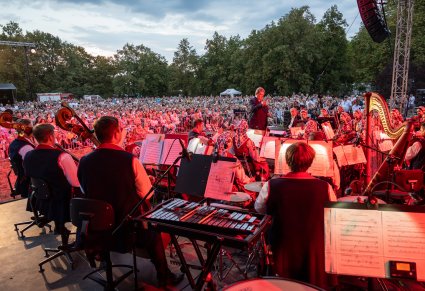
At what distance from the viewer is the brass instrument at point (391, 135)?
12.6ft

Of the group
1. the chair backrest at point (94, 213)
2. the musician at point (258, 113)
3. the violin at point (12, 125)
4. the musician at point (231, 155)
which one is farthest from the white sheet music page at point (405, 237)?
the musician at point (258, 113)

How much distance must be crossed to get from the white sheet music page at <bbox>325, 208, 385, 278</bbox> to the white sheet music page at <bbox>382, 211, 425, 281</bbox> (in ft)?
0.13

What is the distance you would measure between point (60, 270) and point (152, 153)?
2.05 m

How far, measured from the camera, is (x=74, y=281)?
390cm

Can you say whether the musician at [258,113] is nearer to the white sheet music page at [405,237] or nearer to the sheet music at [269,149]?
the sheet music at [269,149]

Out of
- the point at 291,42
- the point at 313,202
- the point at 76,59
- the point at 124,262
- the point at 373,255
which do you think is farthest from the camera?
the point at 76,59

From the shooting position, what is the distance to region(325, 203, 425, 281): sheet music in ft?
5.74

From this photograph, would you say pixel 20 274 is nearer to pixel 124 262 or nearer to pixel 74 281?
pixel 74 281

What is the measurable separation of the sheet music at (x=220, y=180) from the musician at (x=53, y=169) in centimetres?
202

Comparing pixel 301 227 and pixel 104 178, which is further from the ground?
pixel 104 178

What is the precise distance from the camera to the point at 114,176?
3119 millimetres

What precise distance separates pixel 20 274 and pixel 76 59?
61.5 meters

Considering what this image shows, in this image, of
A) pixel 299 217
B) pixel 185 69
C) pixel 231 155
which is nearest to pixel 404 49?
pixel 231 155

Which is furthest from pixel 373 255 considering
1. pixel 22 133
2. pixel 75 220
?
pixel 22 133
